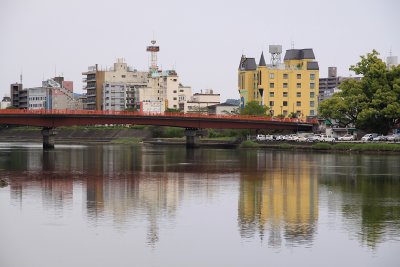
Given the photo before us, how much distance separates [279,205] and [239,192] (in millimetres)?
6182

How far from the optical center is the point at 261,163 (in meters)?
71.2

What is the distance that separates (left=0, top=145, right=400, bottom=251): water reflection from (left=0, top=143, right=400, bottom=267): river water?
6cm

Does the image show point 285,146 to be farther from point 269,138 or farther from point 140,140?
point 140,140

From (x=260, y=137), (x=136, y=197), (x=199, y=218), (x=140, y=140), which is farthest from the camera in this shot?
(x=140, y=140)

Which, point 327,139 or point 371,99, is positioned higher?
point 371,99

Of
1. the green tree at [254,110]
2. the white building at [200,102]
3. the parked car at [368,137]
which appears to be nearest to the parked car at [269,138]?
the green tree at [254,110]

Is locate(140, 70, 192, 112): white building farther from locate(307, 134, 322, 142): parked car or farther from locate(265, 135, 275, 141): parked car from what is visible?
locate(307, 134, 322, 142): parked car

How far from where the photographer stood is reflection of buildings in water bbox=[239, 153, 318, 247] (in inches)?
1238

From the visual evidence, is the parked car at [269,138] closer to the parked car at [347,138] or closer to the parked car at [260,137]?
the parked car at [260,137]

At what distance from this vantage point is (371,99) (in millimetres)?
95438

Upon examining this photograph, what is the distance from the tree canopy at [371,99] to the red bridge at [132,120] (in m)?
13.4

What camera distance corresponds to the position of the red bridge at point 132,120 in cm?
10450

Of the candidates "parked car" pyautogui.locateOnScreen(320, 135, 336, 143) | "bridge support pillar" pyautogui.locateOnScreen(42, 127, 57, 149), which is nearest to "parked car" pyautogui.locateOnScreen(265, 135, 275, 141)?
"parked car" pyautogui.locateOnScreen(320, 135, 336, 143)

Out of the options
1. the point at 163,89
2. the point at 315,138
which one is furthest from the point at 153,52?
the point at 315,138
